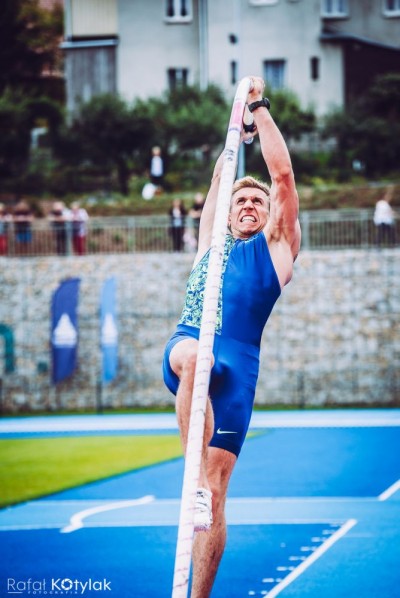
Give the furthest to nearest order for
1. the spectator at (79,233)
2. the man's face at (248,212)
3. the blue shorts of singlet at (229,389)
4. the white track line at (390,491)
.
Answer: the spectator at (79,233), the white track line at (390,491), the man's face at (248,212), the blue shorts of singlet at (229,389)

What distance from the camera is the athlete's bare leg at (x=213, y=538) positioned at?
6633 millimetres

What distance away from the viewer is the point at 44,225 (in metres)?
28.7

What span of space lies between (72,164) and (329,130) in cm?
861

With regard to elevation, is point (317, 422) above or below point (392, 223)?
below

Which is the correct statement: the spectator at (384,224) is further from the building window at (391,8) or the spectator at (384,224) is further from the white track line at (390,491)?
the building window at (391,8)

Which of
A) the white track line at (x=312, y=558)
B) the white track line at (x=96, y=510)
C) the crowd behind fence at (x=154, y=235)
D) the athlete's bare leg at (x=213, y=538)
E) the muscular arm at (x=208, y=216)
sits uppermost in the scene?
the muscular arm at (x=208, y=216)

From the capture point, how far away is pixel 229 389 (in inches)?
269

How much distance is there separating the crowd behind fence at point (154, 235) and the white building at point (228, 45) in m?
16.6

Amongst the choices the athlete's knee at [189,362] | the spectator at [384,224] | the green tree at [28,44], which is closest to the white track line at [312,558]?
the athlete's knee at [189,362]

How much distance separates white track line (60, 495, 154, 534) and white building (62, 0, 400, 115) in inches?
1266

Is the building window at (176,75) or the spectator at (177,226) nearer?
the spectator at (177,226)

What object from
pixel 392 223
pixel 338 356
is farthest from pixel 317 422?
pixel 392 223

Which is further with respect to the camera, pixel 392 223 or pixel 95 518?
pixel 392 223

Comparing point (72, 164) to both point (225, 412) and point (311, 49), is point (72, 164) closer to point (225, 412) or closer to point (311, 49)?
point (311, 49)
